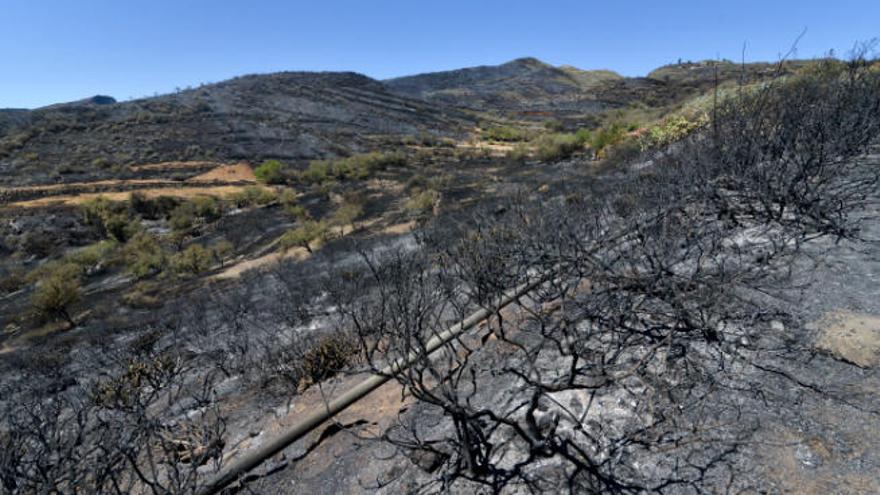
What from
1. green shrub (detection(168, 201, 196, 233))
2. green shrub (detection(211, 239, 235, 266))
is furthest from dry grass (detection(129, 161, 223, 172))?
green shrub (detection(211, 239, 235, 266))

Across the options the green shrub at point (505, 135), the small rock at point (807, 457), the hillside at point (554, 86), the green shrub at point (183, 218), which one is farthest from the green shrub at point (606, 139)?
the hillside at point (554, 86)

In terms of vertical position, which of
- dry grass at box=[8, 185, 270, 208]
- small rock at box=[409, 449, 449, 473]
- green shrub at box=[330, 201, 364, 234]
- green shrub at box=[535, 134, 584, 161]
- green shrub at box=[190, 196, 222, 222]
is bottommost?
small rock at box=[409, 449, 449, 473]

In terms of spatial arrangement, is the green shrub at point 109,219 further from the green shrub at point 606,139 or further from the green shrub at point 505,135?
the green shrub at point 505,135

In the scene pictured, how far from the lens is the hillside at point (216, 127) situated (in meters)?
35.0

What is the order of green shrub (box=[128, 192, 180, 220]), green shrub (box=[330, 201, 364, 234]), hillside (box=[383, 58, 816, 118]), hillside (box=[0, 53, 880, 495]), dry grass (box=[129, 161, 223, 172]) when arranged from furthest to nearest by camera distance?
hillside (box=[383, 58, 816, 118]) → dry grass (box=[129, 161, 223, 172]) → green shrub (box=[128, 192, 180, 220]) → green shrub (box=[330, 201, 364, 234]) → hillside (box=[0, 53, 880, 495])

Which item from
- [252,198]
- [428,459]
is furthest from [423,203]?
[428,459]

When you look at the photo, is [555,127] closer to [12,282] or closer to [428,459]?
[12,282]

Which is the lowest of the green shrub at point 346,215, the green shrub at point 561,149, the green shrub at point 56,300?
the green shrub at point 56,300

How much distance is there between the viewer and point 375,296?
9.09m

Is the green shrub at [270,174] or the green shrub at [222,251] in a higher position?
the green shrub at [270,174]

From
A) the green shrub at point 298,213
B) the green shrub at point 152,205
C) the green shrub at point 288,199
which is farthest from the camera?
the green shrub at point 152,205

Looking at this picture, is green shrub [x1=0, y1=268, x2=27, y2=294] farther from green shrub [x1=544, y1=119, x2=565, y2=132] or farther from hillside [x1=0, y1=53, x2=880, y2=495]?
green shrub [x1=544, y1=119, x2=565, y2=132]

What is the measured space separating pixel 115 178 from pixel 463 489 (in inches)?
1481

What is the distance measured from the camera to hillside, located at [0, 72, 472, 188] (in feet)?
115
